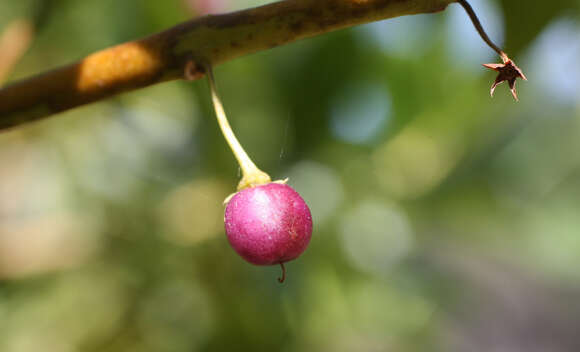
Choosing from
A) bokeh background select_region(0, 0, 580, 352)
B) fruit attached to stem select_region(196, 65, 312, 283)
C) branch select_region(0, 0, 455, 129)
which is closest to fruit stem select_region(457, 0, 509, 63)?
branch select_region(0, 0, 455, 129)

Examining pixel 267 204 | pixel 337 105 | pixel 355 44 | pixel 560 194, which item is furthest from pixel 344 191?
pixel 267 204

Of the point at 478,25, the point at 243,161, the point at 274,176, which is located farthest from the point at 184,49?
the point at 274,176

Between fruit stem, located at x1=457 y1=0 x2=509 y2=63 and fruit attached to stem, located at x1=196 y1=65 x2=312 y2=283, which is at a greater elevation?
fruit stem, located at x1=457 y1=0 x2=509 y2=63

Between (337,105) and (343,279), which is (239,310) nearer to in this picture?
(343,279)

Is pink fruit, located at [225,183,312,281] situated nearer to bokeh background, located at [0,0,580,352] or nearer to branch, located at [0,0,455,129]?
branch, located at [0,0,455,129]

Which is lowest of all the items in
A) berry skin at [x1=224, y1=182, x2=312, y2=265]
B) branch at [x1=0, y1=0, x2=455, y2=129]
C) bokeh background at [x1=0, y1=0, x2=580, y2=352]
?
bokeh background at [x1=0, y1=0, x2=580, y2=352]

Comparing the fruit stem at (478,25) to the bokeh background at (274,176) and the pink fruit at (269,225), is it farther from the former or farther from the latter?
the bokeh background at (274,176)

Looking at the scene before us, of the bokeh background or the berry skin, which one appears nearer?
the berry skin

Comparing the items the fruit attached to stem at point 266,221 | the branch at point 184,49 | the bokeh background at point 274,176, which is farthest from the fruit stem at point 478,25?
the bokeh background at point 274,176
